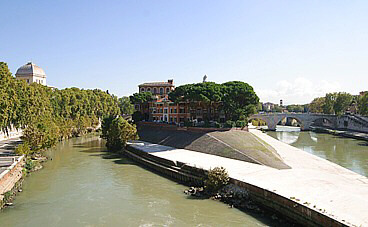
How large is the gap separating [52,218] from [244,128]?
37.0 m

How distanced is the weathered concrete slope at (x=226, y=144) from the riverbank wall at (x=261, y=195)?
26.5 feet

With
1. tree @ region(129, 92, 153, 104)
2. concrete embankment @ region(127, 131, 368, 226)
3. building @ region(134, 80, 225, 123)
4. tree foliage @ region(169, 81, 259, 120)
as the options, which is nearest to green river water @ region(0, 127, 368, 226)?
concrete embankment @ region(127, 131, 368, 226)

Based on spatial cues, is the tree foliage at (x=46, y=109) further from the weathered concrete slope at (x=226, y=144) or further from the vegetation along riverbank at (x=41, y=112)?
the weathered concrete slope at (x=226, y=144)

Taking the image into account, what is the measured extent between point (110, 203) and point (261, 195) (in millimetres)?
12120

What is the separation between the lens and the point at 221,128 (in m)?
48.9

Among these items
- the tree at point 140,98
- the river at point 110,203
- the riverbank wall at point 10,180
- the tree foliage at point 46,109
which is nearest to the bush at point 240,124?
the river at point 110,203

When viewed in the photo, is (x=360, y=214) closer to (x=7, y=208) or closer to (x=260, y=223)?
(x=260, y=223)

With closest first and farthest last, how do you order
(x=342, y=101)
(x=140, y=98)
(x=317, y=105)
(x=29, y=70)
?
(x=140, y=98) → (x=342, y=101) → (x=29, y=70) → (x=317, y=105)

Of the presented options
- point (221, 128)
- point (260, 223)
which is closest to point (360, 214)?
point (260, 223)

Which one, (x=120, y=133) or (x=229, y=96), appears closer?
(x=120, y=133)

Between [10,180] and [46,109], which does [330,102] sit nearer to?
[46,109]

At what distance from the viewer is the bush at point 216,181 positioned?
25938mm

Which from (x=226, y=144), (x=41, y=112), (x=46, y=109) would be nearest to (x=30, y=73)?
(x=46, y=109)

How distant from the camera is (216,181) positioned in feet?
85.0
